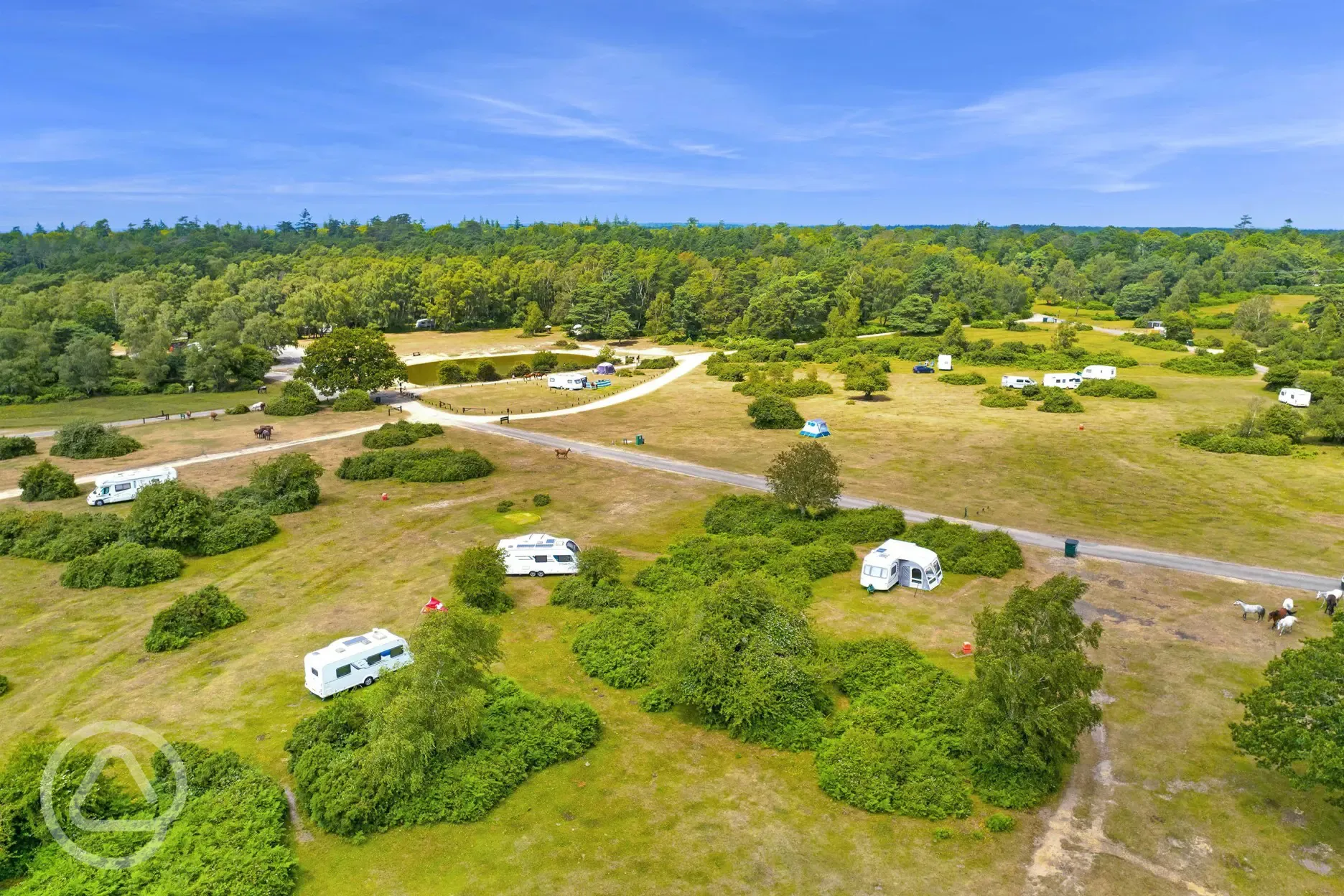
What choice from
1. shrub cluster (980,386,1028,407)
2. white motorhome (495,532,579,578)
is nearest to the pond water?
shrub cluster (980,386,1028,407)

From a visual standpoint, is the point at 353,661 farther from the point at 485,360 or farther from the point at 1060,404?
the point at 485,360

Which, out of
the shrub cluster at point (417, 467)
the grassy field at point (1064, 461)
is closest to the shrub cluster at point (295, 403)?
the shrub cluster at point (417, 467)

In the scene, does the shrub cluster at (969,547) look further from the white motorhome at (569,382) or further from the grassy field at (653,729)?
the white motorhome at (569,382)

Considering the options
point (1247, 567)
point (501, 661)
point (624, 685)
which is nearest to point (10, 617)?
point (501, 661)

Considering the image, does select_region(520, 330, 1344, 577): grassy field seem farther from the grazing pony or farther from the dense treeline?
the dense treeline

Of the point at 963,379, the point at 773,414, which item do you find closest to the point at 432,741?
the point at 773,414
